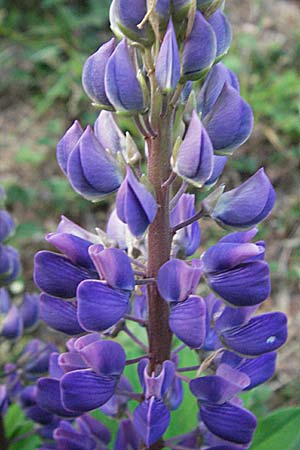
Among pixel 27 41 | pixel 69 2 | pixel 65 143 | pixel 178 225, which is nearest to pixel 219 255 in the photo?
pixel 178 225

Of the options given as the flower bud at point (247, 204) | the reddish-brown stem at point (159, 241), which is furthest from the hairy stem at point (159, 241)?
the flower bud at point (247, 204)

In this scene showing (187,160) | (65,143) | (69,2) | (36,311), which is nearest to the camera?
(187,160)

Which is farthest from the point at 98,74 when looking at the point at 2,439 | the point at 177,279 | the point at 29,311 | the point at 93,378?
the point at 2,439

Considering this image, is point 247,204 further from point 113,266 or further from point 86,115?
point 86,115

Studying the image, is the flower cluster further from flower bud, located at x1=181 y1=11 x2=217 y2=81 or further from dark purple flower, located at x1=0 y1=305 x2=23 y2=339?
dark purple flower, located at x1=0 y1=305 x2=23 y2=339

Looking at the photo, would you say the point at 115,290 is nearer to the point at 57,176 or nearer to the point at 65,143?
the point at 65,143

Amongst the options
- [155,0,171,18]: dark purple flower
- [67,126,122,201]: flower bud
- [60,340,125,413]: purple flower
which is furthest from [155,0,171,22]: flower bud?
[60,340,125,413]: purple flower

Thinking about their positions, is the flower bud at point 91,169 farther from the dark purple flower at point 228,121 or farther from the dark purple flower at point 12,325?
the dark purple flower at point 12,325
